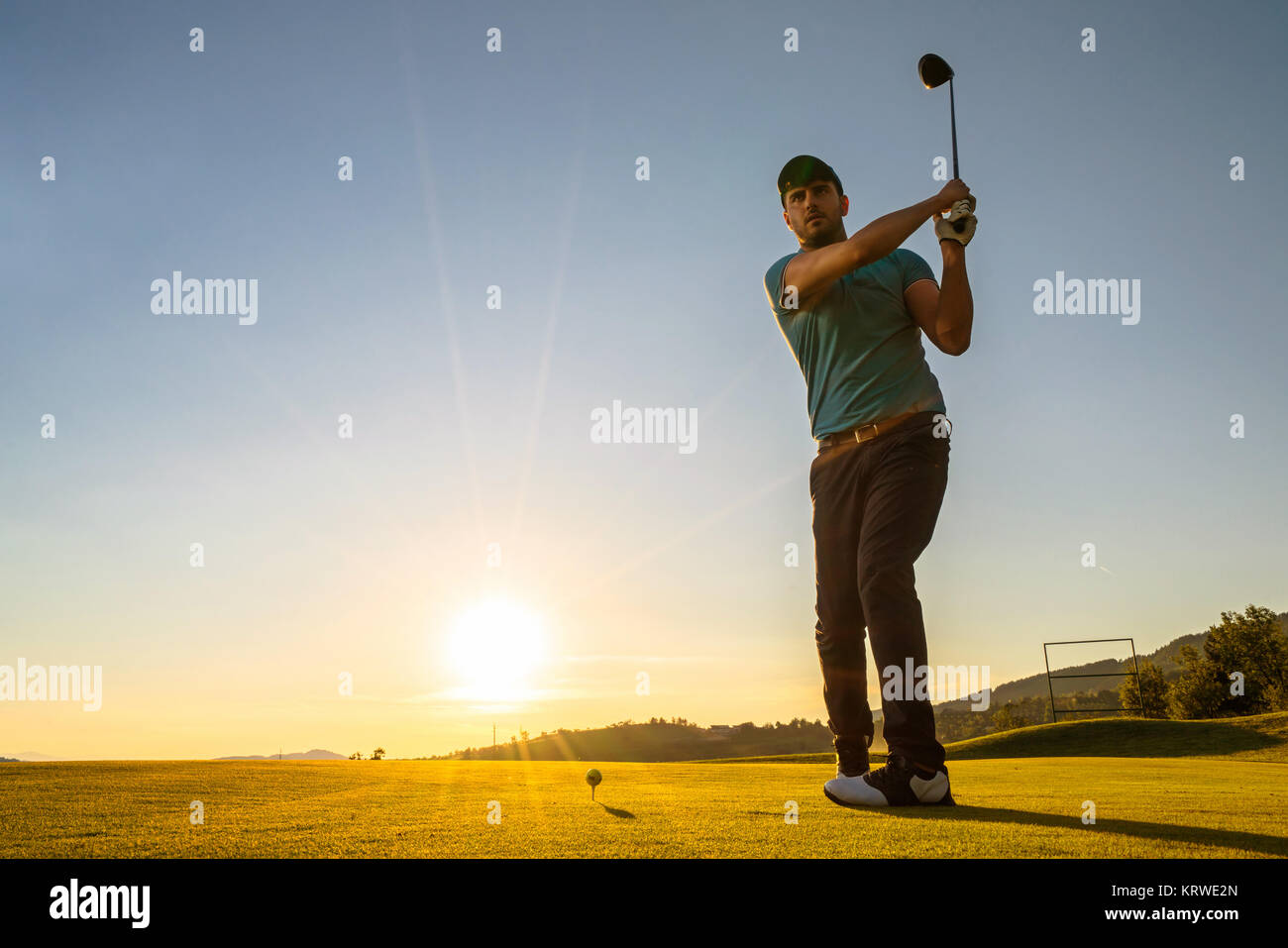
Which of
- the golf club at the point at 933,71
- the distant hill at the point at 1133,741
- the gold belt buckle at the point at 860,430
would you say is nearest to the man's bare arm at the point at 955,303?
the gold belt buckle at the point at 860,430

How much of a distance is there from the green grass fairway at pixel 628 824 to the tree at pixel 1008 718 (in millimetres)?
70020

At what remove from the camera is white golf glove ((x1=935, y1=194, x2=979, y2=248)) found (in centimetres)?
372

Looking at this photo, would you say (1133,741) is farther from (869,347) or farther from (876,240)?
(876,240)

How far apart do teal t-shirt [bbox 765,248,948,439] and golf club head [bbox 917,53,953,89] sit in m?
1.39

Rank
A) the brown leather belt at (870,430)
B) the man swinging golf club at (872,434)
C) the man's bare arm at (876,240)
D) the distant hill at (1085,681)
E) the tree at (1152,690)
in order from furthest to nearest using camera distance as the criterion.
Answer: the tree at (1152,690) → the distant hill at (1085,681) → the brown leather belt at (870,430) → the man swinging golf club at (872,434) → the man's bare arm at (876,240)

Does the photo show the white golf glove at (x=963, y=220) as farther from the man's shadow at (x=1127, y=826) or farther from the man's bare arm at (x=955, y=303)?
the man's shadow at (x=1127, y=826)

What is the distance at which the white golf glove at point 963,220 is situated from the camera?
3721 mm

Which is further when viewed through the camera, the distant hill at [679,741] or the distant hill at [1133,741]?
the distant hill at [679,741]

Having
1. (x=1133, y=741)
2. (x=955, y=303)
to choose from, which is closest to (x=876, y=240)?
(x=955, y=303)

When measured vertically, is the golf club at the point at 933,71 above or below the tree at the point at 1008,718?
above

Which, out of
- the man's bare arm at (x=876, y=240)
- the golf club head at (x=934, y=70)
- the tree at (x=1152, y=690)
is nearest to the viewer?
the man's bare arm at (x=876, y=240)

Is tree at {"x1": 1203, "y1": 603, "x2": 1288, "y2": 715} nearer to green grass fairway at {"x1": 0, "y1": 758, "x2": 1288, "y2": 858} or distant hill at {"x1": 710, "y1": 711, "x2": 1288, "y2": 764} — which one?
distant hill at {"x1": 710, "y1": 711, "x2": 1288, "y2": 764}
